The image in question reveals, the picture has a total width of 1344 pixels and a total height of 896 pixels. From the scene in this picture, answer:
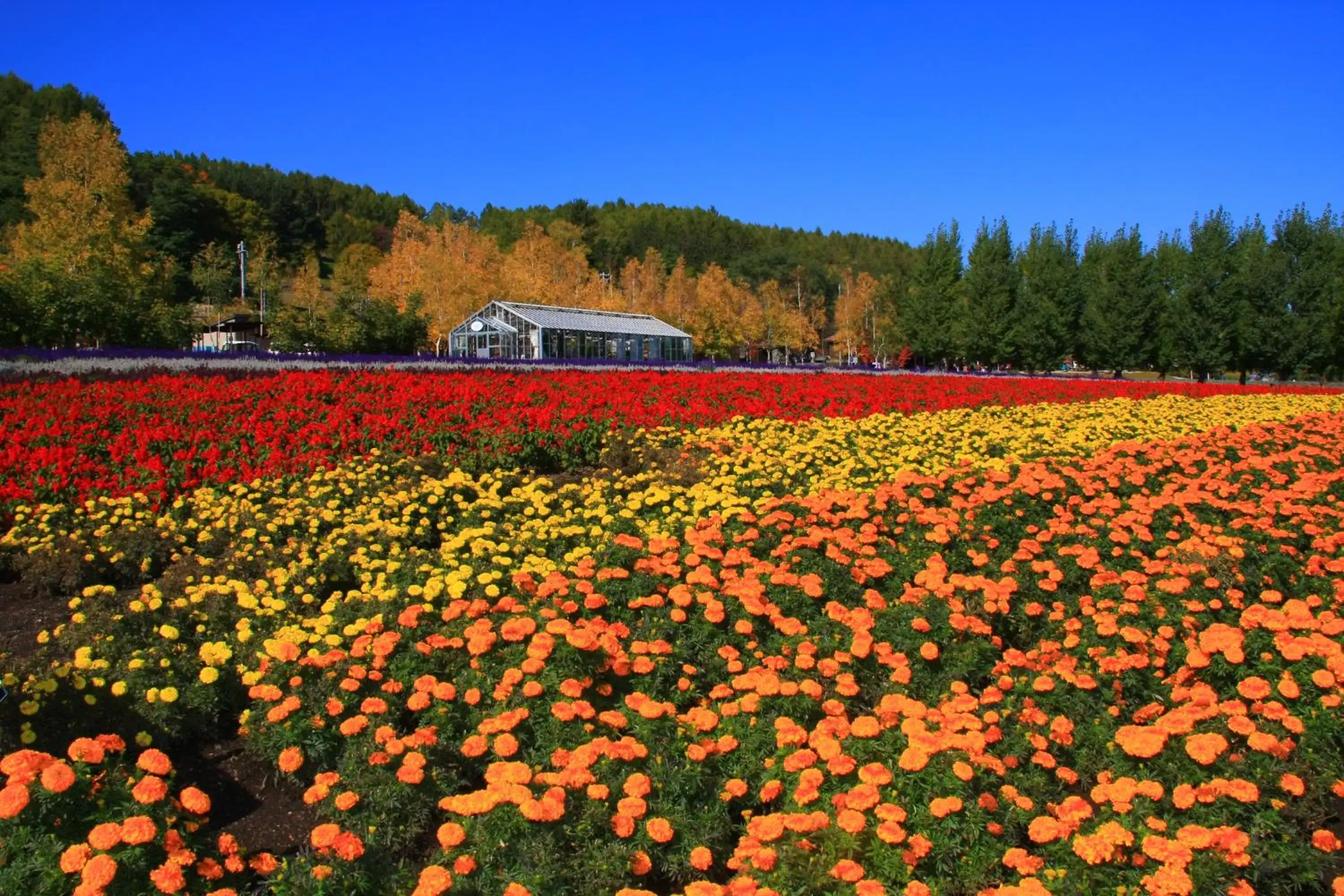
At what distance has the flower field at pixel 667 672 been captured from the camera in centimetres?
287

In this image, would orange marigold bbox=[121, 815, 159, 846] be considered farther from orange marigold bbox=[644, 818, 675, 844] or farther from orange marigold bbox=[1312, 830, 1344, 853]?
orange marigold bbox=[1312, 830, 1344, 853]

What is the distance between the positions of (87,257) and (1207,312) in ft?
134

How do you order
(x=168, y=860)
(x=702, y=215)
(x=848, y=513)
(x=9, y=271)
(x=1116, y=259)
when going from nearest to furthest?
(x=168, y=860) → (x=848, y=513) → (x=9, y=271) → (x=1116, y=259) → (x=702, y=215)

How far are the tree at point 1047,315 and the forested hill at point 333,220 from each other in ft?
119

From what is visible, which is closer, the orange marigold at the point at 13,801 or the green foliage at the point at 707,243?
the orange marigold at the point at 13,801

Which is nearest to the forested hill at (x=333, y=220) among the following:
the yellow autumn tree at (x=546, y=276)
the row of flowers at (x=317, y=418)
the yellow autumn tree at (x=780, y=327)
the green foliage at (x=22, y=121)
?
the green foliage at (x=22, y=121)

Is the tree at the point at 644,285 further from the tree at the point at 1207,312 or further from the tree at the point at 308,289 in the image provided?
the tree at the point at 1207,312

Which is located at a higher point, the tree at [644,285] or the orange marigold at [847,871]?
the tree at [644,285]

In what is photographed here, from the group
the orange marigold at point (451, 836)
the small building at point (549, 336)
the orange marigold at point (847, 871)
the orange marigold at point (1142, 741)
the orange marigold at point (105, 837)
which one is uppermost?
the small building at point (549, 336)

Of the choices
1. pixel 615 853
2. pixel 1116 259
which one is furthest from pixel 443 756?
pixel 1116 259

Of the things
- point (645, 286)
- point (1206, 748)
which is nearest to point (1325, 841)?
point (1206, 748)

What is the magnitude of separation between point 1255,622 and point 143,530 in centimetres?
735

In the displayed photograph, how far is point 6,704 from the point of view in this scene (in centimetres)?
363

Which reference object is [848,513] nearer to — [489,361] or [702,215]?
[489,361]
